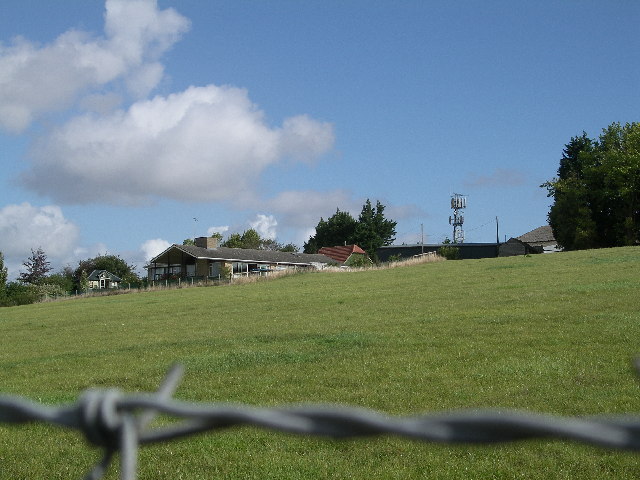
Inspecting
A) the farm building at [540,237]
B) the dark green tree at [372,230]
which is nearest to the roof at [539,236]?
the farm building at [540,237]

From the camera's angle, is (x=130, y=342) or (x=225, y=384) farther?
(x=130, y=342)

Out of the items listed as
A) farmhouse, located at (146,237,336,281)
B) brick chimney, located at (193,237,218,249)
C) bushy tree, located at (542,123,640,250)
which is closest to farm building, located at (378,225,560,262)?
bushy tree, located at (542,123,640,250)

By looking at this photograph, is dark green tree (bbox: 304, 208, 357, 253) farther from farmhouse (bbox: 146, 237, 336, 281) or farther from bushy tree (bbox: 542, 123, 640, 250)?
bushy tree (bbox: 542, 123, 640, 250)

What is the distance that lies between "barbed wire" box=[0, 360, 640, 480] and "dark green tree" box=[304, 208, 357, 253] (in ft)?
357

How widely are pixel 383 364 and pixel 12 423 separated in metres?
8.94

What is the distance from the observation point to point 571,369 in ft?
29.5

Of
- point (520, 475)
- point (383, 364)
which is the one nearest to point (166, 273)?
point (383, 364)

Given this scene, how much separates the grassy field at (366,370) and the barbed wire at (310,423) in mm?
814

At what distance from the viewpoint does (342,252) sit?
336ft

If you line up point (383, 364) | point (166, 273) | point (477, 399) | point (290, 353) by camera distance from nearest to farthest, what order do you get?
point (477, 399), point (383, 364), point (290, 353), point (166, 273)

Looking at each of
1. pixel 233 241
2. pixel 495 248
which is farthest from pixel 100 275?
pixel 495 248

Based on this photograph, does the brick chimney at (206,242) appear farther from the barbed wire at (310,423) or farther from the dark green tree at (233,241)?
the barbed wire at (310,423)

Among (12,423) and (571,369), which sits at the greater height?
(12,423)

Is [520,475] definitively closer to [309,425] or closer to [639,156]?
[309,425]
